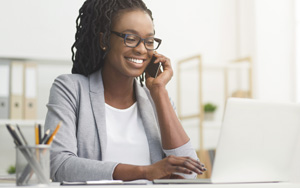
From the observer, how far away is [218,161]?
3.75 feet

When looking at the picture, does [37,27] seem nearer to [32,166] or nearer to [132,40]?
[132,40]

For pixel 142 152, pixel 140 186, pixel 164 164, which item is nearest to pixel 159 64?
pixel 142 152

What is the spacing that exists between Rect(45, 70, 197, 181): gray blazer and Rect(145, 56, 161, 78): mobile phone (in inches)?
3.5

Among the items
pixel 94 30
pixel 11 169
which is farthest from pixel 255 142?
pixel 11 169

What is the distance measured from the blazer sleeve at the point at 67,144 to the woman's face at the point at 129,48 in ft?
0.63

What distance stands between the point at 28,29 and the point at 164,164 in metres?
2.78

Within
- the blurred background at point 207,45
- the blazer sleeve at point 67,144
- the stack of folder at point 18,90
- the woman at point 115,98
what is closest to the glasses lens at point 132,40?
the woman at point 115,98

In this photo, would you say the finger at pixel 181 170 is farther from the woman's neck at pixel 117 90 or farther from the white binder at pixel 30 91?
the white binder at pixel 30 91

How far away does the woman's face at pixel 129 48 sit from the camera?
5.99 ft

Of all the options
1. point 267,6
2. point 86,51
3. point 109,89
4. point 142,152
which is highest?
point 267,6

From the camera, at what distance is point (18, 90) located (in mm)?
3346

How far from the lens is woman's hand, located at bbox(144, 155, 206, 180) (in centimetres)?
121

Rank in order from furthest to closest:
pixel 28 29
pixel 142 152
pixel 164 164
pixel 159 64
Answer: pixel 28 29, pixel 159 64, pixel 142 152, pixel 164 164

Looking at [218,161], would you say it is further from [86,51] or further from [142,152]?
[86,51]
